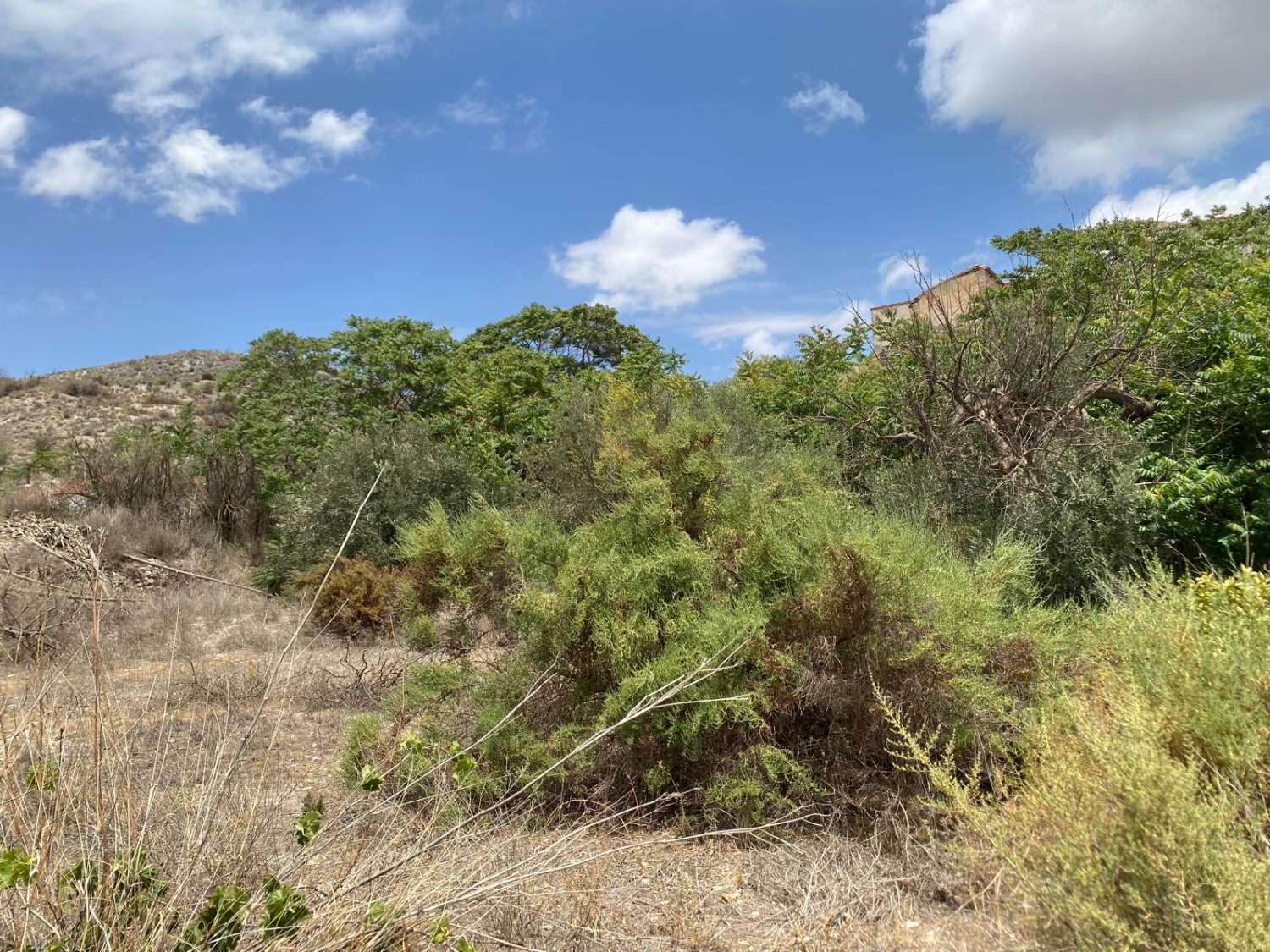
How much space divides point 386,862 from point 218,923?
57 centimetres

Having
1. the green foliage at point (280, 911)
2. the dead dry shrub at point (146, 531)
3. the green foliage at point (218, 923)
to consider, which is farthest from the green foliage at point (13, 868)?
the dead dry shrub at point (146, 531)

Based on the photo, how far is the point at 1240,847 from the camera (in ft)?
7.18

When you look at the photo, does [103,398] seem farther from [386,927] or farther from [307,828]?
[386,927]

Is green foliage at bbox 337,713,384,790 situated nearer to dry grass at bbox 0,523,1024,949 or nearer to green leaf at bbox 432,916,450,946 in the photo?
dry grass at bbox 0,523,1024,949

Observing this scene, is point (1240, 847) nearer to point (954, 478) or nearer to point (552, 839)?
point (552, 839)

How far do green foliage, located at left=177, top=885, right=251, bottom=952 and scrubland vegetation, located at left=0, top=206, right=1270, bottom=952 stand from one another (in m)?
0.01

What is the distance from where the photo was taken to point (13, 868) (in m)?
1.91

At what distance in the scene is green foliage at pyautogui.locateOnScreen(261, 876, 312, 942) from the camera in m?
2.21

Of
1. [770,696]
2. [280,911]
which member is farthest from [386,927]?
[770,696]

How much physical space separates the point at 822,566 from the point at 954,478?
4238mm

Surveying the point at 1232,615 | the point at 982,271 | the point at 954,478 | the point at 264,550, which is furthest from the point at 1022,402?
the point at 982,271

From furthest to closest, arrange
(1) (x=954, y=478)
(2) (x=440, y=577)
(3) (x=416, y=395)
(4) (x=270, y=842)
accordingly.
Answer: (3) (x=416, y=395) < (1) (x=954, y=478) < (2) (x=440, y=577) < (4) (x=270, y=842)

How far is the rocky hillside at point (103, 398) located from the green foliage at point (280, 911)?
88.5 feet

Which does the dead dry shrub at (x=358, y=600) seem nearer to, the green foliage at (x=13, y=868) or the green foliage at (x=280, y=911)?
the green foliage at (x=280, y=911)
